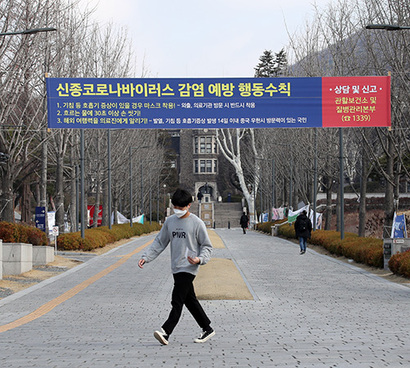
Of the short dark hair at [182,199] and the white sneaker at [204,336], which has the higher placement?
the short dark hair at [182,199]

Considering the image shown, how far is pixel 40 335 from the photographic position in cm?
912

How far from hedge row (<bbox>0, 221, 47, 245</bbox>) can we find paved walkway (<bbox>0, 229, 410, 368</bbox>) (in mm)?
3207

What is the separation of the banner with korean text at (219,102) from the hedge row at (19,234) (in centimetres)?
367

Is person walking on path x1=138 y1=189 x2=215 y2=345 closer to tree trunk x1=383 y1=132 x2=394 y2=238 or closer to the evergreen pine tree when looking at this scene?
tree trunk x1=383 y1=132 x2=394 y2=238

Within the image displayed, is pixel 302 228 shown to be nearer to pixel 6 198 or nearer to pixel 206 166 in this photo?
pixel 6 198

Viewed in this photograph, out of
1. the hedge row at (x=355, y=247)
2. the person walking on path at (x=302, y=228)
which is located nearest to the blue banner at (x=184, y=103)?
the hedge row at (x=355, y=247)

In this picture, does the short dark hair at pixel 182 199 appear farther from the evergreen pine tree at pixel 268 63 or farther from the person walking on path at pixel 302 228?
the evergreen pine tree at pixel 268 63

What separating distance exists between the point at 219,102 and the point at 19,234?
7532mm

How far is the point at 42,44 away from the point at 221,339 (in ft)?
70.2

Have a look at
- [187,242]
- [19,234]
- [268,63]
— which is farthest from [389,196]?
[268,63]

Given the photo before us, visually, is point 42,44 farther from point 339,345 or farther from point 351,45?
point 339,345

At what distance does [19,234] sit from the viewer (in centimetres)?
2094

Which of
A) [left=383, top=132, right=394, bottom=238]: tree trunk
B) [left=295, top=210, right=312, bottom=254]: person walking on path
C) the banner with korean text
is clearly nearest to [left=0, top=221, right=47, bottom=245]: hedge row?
the banner with korean text

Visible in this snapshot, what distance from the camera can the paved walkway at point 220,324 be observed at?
718cm
